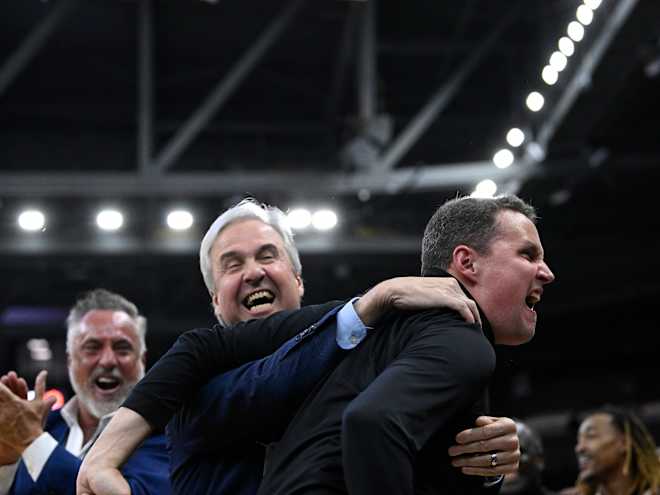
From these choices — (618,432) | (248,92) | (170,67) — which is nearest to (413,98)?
(248,92)

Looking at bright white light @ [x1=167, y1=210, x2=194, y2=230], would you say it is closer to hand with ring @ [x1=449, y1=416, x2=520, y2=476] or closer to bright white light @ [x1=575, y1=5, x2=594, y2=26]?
bright white light @ [x1=575, y1=5, x2=594, y2=26]

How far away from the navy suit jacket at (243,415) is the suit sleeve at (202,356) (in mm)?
34

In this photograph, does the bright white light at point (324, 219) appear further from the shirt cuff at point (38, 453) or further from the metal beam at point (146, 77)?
the shirt cuff at point (38, 453)

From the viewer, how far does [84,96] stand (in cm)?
993

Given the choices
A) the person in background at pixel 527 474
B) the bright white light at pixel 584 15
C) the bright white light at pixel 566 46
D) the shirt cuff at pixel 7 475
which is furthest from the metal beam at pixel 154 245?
the shirt cuff at pixel 7 475

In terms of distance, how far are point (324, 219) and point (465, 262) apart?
6763 mm

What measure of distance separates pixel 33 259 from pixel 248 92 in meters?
2.57

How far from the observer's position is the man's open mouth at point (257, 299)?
2.36m

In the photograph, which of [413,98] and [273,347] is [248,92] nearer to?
[413,98]

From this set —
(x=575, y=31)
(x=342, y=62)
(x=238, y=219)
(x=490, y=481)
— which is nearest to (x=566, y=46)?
(x=575, y=31)

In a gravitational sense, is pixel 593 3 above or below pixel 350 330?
above

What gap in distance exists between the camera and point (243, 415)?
1.83 m

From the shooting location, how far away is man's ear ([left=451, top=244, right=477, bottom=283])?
6.07ft

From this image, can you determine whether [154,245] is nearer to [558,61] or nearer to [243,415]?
[558,61]
